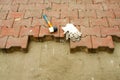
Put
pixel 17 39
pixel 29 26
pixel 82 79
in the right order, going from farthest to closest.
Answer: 1. pixel 29 26
2. pixel 17 39
3. pixel 82 79

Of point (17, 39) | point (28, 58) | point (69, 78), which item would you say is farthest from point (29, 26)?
point (69, 78)

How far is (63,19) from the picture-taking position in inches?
122

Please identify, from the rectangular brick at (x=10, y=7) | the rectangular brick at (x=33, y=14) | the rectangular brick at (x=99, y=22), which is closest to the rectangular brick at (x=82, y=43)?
the rectangular brick at (x=99, y=22)

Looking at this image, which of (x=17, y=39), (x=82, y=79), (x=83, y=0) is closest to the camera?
(x=82, y=79)

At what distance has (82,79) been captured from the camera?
7.45 ft

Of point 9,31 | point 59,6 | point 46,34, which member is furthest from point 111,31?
point 9,31

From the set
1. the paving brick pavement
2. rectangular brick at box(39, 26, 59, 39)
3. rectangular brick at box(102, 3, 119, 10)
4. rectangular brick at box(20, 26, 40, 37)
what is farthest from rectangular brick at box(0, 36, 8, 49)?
rectangular brick at box(102, 3, 119, 10)

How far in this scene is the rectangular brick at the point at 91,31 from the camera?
109 inches

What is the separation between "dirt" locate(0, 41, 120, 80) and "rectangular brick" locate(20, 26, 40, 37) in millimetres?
175

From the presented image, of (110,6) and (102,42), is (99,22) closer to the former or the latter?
(102,42)

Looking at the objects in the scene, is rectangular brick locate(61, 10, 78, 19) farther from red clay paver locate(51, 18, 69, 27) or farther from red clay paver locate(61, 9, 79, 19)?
red clay paver locate(51, 18, 69, 27)

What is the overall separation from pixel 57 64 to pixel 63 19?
93cm

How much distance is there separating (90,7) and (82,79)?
1604 millimetres

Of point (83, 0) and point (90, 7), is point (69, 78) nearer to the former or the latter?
point (90, 7)
